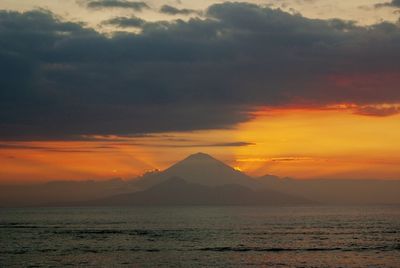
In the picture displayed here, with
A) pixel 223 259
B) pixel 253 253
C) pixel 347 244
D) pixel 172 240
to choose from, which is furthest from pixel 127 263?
pixel 347 244

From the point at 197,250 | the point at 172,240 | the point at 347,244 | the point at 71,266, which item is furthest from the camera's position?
the point at 172,240

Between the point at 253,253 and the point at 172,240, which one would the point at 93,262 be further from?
the point at 172,240

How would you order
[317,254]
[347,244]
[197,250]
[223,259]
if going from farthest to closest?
[347,244] → [197,250] → [317,254] → [223,259]

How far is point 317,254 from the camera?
6150cm

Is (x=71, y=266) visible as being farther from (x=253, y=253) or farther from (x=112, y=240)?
(x=112, y=240)

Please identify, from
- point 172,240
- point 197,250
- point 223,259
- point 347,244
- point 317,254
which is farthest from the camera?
point 172,240

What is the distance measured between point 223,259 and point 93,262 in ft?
44.1

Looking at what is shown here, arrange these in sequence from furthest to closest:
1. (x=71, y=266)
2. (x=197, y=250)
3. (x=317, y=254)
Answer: (x=197, y=250) < (x=317, y=254) < (x=71, y=266)

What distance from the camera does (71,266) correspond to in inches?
2093

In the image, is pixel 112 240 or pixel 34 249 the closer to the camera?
pixel 34 249

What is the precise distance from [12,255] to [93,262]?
12847 mm

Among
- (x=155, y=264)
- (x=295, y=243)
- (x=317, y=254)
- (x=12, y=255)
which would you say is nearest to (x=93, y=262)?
(x=155, y=264)

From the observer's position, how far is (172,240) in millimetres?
81062

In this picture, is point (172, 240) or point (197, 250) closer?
point (197, 250)
